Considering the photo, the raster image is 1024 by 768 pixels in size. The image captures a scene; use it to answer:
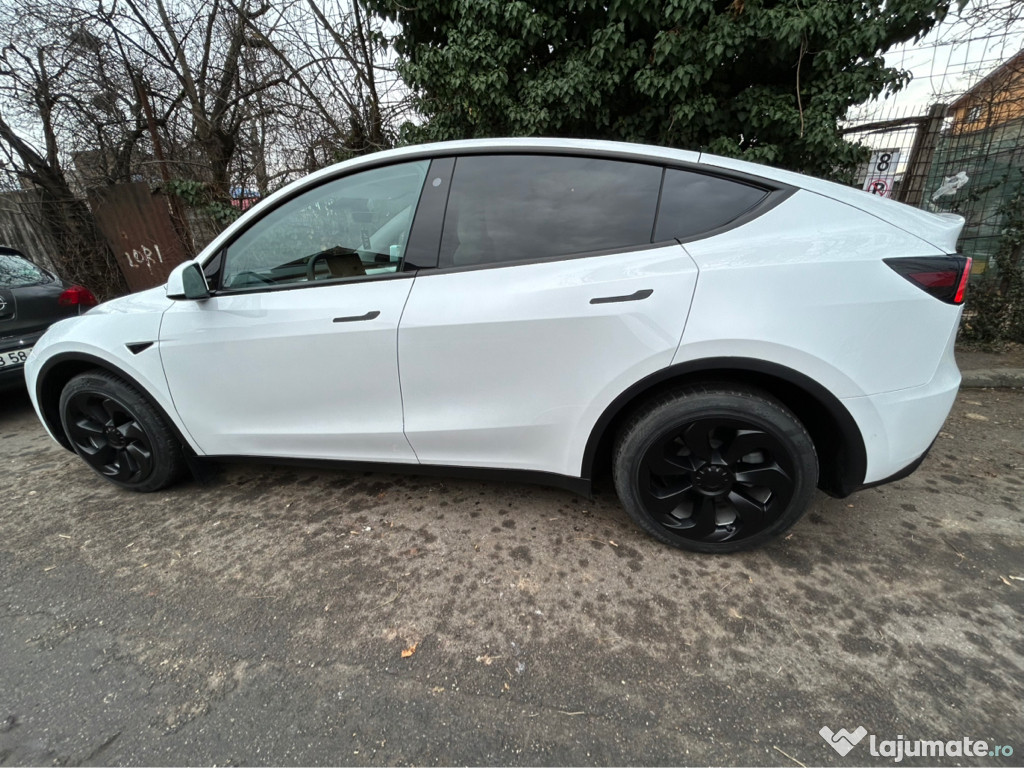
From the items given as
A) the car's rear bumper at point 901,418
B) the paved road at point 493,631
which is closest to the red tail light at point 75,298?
the paved road at point 493,631

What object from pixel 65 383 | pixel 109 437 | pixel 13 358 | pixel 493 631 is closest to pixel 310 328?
pixel 493 631

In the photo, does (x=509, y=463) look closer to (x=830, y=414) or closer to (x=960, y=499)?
(x=830, y=414)

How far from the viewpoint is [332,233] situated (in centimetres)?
219

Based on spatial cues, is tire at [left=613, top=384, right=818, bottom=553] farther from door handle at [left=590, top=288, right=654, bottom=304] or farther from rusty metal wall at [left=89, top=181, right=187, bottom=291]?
rusty metal wall at [left=89, top=181, right=187, bottom=291]

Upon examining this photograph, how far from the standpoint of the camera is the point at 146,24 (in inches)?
233

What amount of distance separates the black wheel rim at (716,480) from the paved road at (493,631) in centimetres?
20

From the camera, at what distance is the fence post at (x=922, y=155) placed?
4258mm

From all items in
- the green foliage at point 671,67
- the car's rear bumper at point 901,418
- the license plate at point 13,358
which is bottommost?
the license plate at point 13,358

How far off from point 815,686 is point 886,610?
0.53 metres

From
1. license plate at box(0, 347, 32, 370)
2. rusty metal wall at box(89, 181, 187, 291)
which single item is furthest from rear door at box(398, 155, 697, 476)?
rusty metal wall at box(89, 181, 187, 291)

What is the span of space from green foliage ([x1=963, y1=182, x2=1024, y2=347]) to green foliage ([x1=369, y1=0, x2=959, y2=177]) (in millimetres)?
1890

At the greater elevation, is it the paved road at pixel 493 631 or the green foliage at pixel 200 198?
the green foliage at pixel 200 198

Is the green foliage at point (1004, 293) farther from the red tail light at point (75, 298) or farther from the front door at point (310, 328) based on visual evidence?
the red tail light at point (75, 298)

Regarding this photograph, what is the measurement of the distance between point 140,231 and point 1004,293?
1015 centimetres
